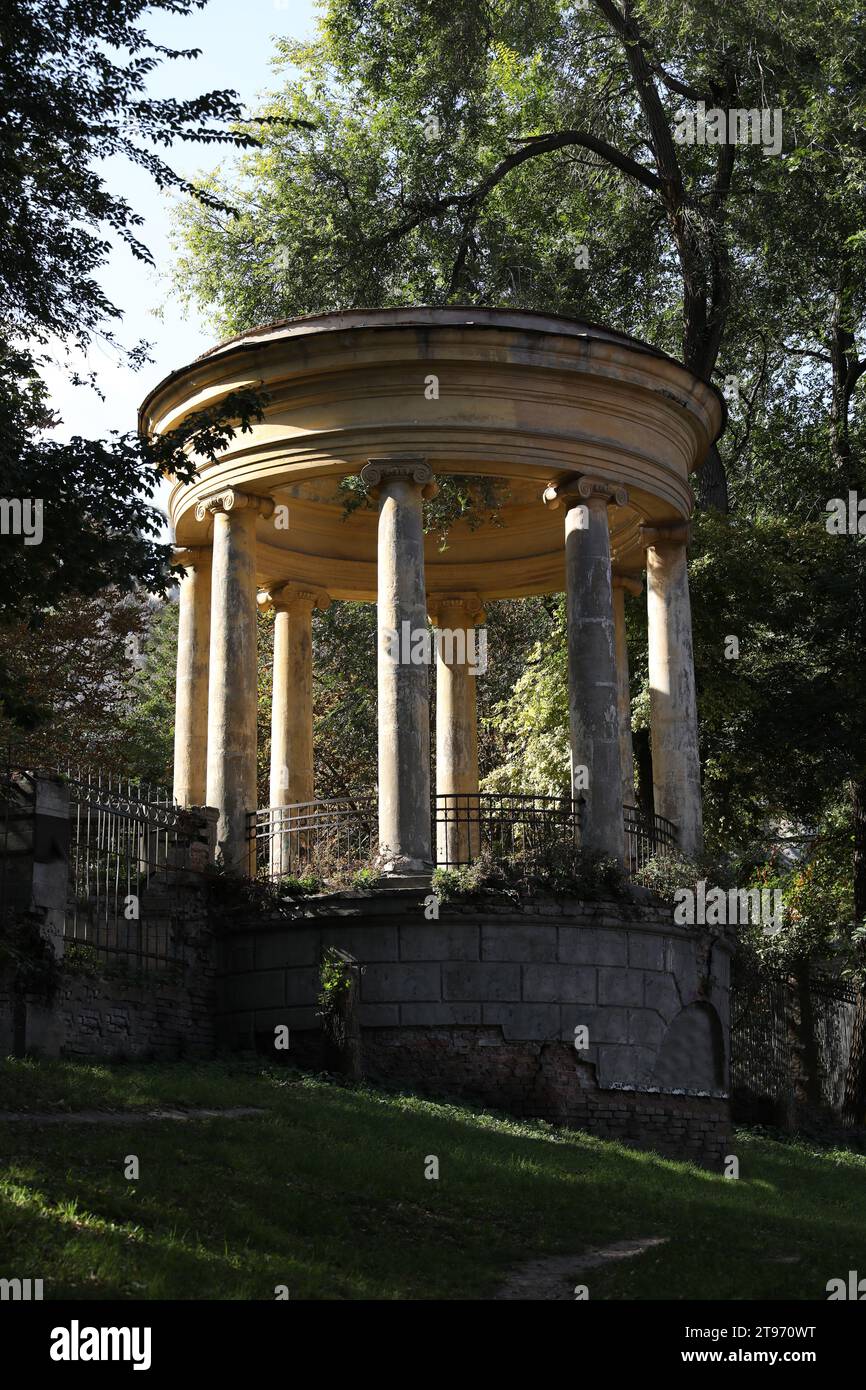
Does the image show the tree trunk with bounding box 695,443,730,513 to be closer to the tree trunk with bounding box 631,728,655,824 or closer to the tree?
the tree trunk with bounding box 631,728,655,824

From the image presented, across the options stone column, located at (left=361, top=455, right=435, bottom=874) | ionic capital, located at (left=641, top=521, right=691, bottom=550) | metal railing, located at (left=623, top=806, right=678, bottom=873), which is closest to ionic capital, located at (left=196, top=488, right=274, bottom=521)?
stone column, located at (left=361, top=455, right=435, bottom=874)

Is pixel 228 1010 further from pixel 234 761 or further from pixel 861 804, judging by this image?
pixel 861 804

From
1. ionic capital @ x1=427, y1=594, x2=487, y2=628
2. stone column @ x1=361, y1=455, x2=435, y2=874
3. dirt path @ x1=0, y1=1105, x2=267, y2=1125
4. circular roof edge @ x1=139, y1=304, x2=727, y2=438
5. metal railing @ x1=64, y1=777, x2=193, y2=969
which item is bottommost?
dirt path @ x1=0, y1=1105, x2=267, y2=1125

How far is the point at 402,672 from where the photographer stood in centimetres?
2206

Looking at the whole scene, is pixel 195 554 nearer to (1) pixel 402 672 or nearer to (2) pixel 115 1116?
(1) pixel 402 672

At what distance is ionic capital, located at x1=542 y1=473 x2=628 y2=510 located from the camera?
2377 centimetres

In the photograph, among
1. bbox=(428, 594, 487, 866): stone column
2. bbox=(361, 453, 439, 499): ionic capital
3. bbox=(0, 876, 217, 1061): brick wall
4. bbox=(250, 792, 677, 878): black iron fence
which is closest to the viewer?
bbox=(0, 876, 217, 1061): brick wall

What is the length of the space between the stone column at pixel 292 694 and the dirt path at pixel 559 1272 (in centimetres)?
1516

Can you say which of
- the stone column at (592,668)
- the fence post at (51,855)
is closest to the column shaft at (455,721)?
the stone column at (592,668)

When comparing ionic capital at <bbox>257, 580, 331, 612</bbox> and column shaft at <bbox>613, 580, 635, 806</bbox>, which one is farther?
ionic capital at <bbox>257, 580, 331, 612</bbox>

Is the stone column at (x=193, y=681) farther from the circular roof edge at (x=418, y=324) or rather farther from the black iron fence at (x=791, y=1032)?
the black iron fence at (x=791, y=1032)

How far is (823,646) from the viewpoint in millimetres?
30641

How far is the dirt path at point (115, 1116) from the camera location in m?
14.4

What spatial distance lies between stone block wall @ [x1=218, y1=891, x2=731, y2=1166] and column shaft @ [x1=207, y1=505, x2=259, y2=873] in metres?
1.70
